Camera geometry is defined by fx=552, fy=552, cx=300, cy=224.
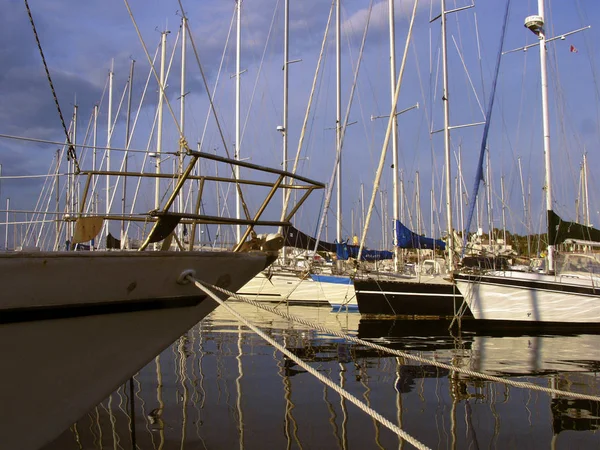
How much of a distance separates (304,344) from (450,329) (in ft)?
18.5

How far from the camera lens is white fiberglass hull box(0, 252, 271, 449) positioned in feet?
12.4

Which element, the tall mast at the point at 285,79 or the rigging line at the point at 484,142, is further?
the tall mast at the point at 285,79

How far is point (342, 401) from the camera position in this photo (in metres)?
7.70

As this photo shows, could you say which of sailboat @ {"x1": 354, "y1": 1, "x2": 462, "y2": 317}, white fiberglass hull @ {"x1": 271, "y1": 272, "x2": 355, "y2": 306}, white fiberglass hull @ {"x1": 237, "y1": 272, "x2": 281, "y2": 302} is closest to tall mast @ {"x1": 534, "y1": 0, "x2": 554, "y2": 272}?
sailboat @ {"x1": 354, "y1": 1, "x2": 462, "y2": 317}

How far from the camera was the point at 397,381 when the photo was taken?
29.8 feet

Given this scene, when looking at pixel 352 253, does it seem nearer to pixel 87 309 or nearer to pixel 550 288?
pixel 550 288

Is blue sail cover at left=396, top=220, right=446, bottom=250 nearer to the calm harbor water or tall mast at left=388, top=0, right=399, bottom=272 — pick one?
tall mast at left=388, top=0, right=399, bottom=272

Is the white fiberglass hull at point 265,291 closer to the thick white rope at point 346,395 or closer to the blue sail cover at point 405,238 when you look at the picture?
the blue sail cover at point 405,238

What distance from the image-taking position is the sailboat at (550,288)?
1670 centimetres

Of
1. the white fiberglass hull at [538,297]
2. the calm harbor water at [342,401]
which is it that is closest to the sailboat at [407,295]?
the white fiberglass hull at [538,297]

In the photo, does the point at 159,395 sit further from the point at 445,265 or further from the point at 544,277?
the point at 445,265

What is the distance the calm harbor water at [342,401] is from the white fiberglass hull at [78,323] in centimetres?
142

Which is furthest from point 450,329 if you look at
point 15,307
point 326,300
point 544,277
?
point 15,307

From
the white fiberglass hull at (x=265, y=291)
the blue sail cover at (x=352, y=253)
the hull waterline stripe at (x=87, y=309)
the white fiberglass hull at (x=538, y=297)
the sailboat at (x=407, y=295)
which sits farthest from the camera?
the blue sail cover at (x=352, y=253)
